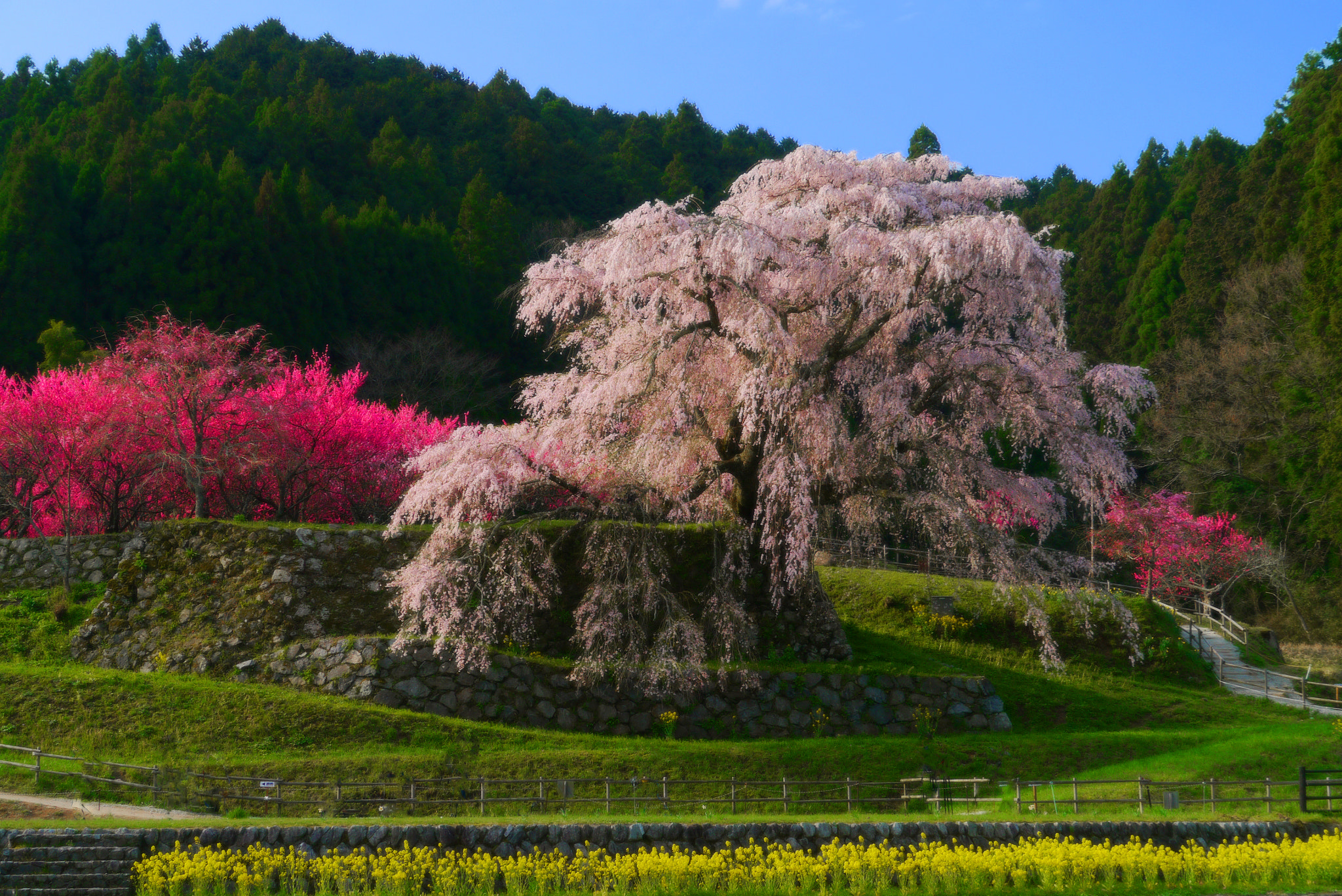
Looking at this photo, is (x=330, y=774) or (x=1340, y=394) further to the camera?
(x=1340, y=394)

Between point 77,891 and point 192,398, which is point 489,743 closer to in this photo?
point 77,891

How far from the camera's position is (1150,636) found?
2478 centimetres

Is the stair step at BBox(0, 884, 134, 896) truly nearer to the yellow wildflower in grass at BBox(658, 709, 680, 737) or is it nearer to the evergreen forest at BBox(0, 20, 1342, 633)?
the yellow wildflower in grass at BBox(658, 709, 680, 737)

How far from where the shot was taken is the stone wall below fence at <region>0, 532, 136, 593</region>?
21094 millimetres

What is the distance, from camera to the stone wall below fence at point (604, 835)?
36.8ft

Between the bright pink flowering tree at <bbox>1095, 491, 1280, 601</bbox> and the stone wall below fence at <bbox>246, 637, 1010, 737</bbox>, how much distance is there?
55.7 feet

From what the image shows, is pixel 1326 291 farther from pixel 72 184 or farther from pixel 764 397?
pixel 72 184

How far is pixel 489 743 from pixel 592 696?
92.1 inches

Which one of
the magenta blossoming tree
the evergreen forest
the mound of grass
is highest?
the evergreen forest

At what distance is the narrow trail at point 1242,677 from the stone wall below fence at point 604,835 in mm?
12266

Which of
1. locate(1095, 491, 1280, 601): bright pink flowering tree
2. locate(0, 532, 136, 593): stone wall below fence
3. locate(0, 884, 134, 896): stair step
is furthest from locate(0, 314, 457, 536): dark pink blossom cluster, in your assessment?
locate(1095, 491, 1280, 601): bright pink flowering tree

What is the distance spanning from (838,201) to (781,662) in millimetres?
8526

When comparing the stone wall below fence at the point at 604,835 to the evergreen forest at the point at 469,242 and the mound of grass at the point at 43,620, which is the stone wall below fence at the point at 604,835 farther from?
the evergreen forest at the point at 469,242

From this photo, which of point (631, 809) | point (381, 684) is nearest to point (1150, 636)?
point (631, 809)
